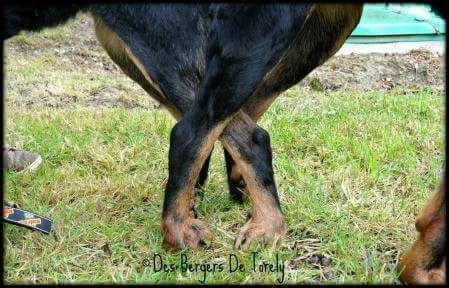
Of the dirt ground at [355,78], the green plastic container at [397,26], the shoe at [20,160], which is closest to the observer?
the shoe at [20,160]

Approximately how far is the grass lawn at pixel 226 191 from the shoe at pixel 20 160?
0.06 metres

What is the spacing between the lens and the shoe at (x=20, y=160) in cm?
344

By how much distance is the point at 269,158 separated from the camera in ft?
8.74

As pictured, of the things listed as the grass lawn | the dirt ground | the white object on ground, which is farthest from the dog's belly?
the white object on ground

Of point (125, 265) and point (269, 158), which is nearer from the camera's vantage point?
point (125, 265)

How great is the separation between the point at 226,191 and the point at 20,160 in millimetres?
1249

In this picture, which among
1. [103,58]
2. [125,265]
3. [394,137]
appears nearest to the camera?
[125,265]

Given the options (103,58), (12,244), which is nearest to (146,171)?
(12,244)

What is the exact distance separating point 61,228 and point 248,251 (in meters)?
0.89

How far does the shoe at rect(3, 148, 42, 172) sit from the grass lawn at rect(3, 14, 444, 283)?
2.5 inches

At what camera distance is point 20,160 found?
11.4 feet

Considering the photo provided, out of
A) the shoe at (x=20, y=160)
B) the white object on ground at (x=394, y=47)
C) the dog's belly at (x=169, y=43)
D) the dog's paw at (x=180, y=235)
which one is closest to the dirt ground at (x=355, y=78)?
the white object on ground at (x=394, y=47)

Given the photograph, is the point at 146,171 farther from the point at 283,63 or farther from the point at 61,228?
the point at 283,63

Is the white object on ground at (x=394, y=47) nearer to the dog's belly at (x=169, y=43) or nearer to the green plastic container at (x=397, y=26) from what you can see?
the green plastic container at (x=397, y=26)
